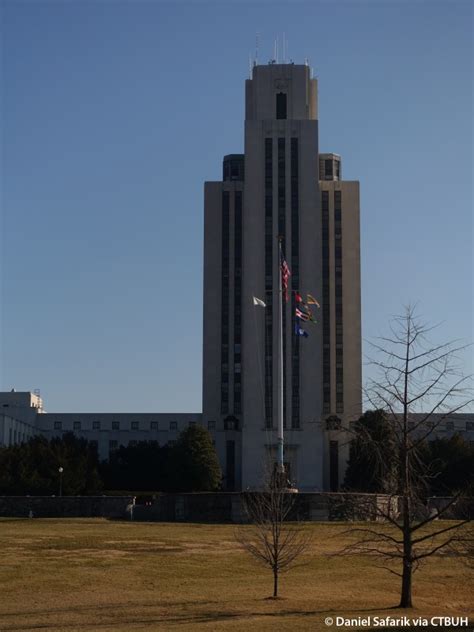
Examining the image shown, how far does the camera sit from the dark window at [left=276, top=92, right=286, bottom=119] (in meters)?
127

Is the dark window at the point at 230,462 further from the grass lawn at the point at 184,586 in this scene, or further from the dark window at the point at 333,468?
the grass lawn at the point at 184,586

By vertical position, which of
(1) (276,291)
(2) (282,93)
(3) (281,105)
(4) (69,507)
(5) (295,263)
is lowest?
(4) (69,507)

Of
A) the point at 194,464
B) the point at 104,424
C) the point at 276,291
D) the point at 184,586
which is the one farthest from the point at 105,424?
the point at 184,586

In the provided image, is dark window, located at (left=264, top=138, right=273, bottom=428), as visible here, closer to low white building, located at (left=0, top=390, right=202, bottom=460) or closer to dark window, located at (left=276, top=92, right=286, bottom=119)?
dark window, located at (left=276, top=92, right=286, bottom=119)

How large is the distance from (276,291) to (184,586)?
8146 cm

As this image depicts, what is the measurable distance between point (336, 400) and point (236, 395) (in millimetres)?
12429

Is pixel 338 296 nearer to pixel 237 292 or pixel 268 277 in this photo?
pixel 268 277

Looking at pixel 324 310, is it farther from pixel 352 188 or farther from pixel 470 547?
pixel 470 547

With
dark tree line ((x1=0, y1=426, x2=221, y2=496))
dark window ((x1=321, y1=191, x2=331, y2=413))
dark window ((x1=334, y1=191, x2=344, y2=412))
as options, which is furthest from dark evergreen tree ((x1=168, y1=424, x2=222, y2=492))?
dark window ((x1=334, y1=191, x2=344, y2=412))

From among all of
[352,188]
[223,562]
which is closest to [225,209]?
[352,188]

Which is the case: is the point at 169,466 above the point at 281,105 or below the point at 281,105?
below

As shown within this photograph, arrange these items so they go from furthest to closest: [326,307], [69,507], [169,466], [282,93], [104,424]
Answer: [104,424] → [282,93] → [326,307] → [169,466] → [69,507]

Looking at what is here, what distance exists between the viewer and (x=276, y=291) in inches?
4599

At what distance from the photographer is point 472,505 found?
3712 cm
